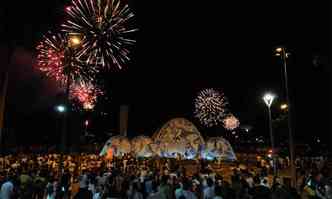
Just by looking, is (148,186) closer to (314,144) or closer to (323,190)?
(323,190)

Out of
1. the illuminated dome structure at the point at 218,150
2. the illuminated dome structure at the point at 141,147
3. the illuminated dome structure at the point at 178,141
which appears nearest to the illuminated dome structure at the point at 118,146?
the illuminated dome structure at the point at 141,147

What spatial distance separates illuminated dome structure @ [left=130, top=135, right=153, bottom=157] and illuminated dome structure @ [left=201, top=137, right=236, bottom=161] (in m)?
8.70

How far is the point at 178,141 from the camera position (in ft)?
166

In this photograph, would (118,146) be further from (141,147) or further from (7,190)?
(7,190)

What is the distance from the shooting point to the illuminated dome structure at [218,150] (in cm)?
4608

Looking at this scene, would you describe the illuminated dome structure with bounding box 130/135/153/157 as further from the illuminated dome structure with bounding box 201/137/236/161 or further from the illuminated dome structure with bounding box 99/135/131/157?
the illuminated dome structure with bounding box 201/137/236/161

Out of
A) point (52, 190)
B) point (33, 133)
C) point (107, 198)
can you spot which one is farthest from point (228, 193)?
point (33, 133)

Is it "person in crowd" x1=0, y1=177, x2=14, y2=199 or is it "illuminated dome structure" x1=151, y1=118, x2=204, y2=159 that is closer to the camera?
"person in crowd" x1=0, y1=177, x2=14, y2=199

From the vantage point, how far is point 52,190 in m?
11.8

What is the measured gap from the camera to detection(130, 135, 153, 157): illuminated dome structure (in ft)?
162

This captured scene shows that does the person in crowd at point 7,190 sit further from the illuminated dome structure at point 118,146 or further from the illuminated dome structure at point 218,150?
the illuminated dome structure at point 218,150

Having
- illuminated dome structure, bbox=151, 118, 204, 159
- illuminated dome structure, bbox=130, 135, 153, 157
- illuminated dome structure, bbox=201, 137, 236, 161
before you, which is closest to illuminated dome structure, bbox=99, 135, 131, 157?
illuminated dome structure, bbox=130, 135, 153, 157

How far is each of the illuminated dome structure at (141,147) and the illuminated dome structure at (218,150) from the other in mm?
8704

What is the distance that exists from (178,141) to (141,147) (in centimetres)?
607
